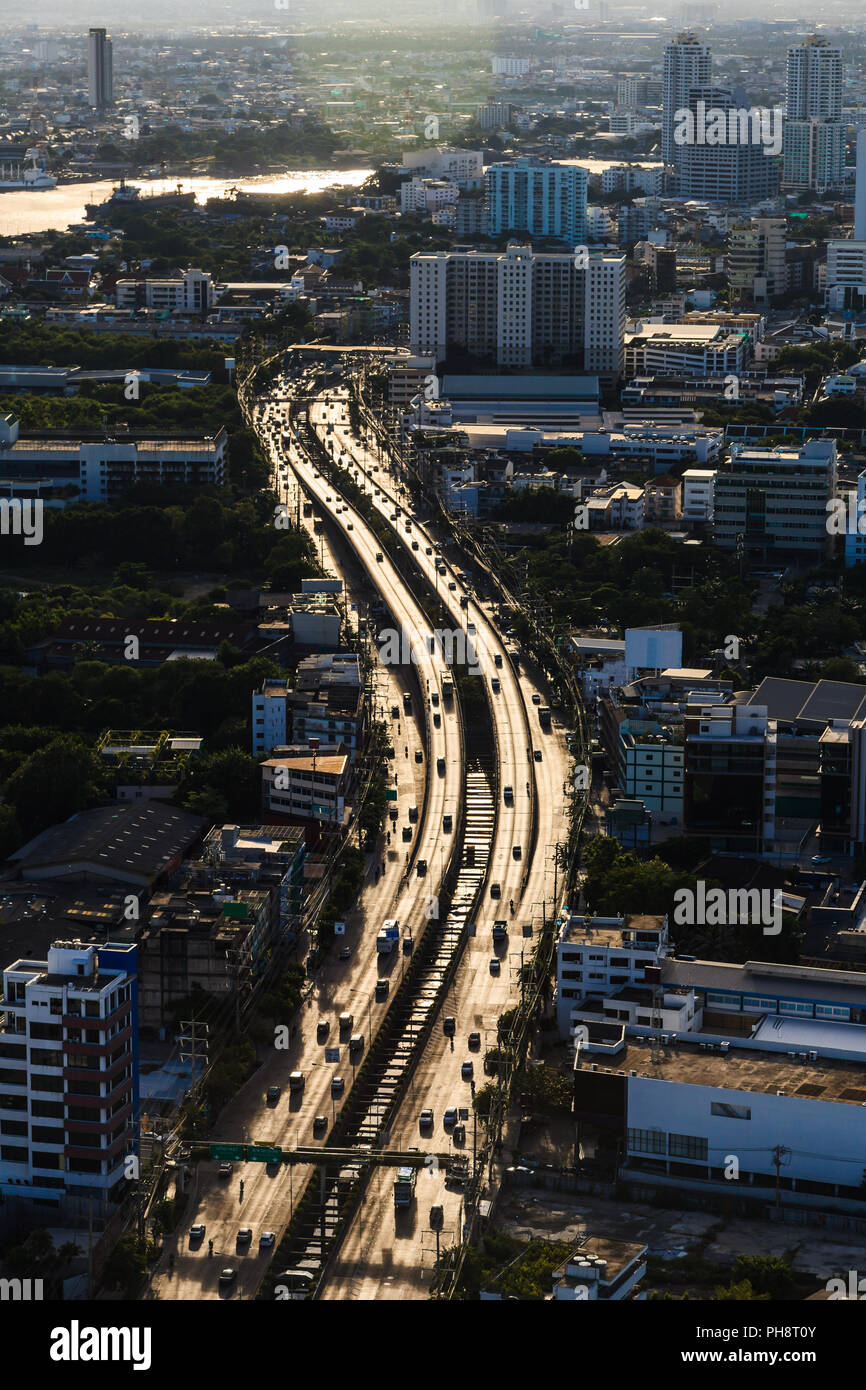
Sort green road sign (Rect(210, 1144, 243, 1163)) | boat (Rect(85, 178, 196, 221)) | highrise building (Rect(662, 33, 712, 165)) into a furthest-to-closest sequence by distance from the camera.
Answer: highrise building (Rect(662, 33, 712, 165))
boat (Rect(85, 178, 196, 221))
green road sign (Rect(210, 1144, 243, 1163))

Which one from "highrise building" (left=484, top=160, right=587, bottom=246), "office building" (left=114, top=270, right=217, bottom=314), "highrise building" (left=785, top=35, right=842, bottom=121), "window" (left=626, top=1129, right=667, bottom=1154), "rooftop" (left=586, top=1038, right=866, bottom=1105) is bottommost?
"window" (left=626, top=1129, right=667, bottom=1154)

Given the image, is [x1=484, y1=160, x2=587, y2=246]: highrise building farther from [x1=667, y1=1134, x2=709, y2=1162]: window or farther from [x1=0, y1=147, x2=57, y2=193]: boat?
[x1=667, y1=1134, x2=709, y2=1162]: window

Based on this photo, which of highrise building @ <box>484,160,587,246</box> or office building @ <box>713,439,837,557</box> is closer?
office building @ <box>713,439,837,557</box>

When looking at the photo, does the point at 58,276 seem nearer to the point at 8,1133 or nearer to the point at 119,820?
the point at 119,820

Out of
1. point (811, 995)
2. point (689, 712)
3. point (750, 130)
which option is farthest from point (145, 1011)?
point (750, 130)

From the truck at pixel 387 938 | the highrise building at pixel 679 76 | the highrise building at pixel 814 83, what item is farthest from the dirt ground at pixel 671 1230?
the highrise building at pixel 814 83

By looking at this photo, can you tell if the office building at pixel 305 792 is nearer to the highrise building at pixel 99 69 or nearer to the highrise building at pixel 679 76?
the highrise building at pixel 679 76

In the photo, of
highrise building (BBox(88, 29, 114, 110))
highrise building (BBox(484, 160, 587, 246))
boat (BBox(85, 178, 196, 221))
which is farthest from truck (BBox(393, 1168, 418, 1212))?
highrise building (BBox(88, 29, 114, 110))
